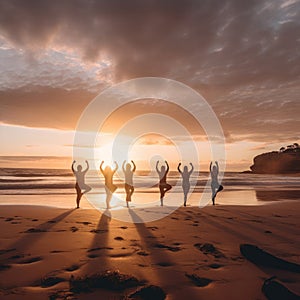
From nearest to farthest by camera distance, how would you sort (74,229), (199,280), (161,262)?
(199,280) → (161,262) → (74,229)

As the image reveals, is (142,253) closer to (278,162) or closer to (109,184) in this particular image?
(109,184)

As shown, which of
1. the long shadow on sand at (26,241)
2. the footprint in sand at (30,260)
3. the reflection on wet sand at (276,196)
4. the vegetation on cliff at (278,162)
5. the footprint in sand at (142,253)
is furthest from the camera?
the vegetation on cliff at (278,162)

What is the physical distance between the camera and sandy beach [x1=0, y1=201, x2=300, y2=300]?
429cm

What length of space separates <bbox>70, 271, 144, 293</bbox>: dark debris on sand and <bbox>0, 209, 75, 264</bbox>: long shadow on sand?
2.02 meters

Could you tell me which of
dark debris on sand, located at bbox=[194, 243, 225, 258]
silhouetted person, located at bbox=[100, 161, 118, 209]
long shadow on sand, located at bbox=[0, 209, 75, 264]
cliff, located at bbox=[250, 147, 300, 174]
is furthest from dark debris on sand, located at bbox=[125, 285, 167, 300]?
cliff, located at bbox=[250, 147, 300, 174]

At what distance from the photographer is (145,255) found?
5965 millimetres

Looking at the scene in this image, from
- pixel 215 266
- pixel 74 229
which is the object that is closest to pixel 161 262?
pixel 215 266

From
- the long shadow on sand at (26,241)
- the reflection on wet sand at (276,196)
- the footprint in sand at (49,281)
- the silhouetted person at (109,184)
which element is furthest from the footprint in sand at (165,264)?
the reflection on wet sand at (276,196)

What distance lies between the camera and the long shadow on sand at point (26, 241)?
589 cm

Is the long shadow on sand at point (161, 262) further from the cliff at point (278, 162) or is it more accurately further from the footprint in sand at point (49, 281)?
the cliff at point (278, 162)

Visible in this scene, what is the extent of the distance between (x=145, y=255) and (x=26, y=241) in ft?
10.5

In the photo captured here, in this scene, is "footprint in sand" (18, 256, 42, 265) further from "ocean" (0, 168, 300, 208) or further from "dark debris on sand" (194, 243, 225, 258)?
"ocean" (0, 168, 300, 208)

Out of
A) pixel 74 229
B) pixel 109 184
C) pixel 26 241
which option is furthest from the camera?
pixel 109 184

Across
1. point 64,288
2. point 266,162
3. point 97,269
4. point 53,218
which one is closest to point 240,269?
point 97,269
